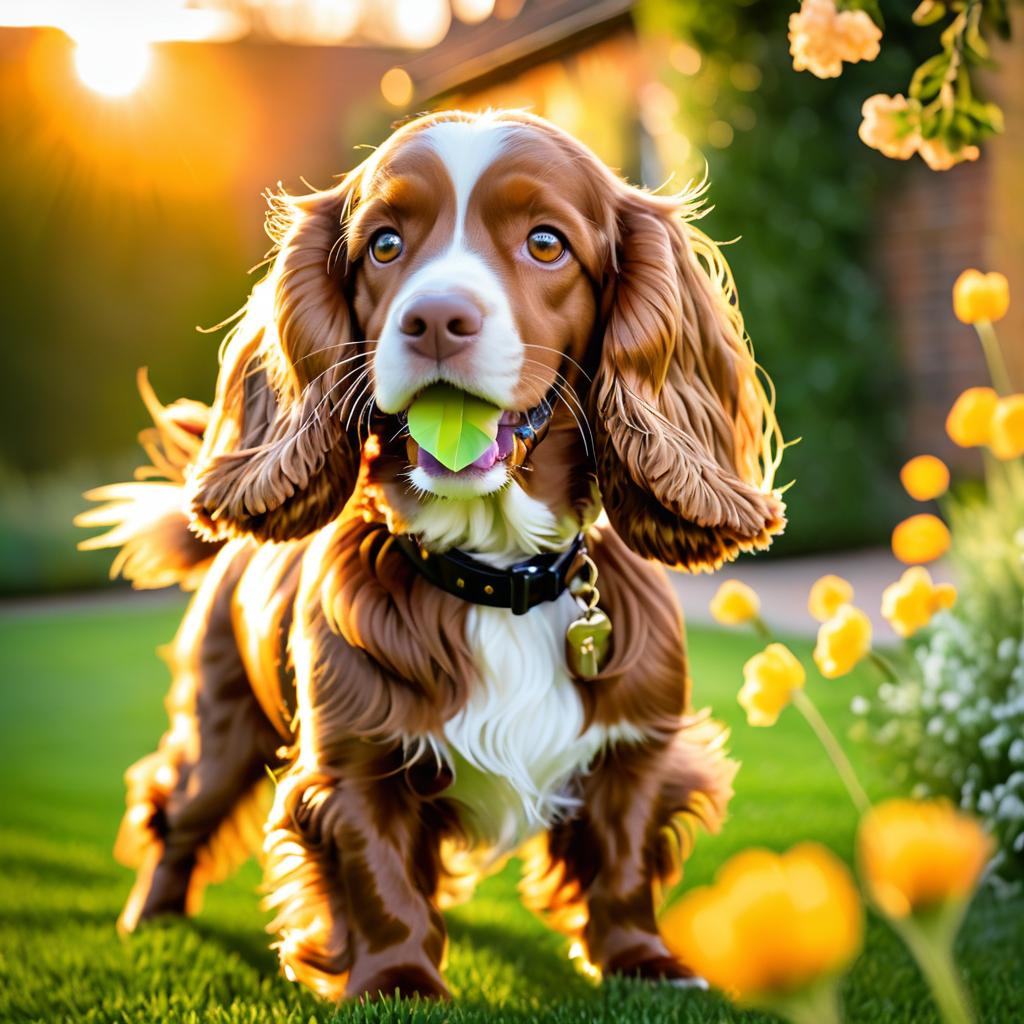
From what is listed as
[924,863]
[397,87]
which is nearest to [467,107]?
[397,87]

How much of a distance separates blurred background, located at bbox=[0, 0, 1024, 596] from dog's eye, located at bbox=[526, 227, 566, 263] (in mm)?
3957

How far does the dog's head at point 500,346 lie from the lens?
199cm

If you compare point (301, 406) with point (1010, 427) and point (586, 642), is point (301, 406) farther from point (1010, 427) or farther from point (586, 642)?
point (1010, 427)

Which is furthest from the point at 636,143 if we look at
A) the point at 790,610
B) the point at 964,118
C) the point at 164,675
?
the point at 964,118

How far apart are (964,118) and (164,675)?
17.3 feet

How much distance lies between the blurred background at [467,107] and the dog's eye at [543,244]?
396 cm

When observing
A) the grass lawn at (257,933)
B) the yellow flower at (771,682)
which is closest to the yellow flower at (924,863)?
the grass lawn at (257,933)

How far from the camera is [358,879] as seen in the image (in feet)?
7.27

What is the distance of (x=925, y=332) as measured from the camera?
9266mm

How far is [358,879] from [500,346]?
0.93 meters

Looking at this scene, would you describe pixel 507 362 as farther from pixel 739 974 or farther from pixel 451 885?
pixel 739 974

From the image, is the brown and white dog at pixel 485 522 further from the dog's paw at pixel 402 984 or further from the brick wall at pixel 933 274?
the brick wall at pixel 933 274

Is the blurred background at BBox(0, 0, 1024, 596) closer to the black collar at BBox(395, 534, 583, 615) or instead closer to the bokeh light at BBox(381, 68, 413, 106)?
the bokeh light at BBox(381, 68, 413, 106)

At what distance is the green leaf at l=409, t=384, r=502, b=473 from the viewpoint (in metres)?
1.96
